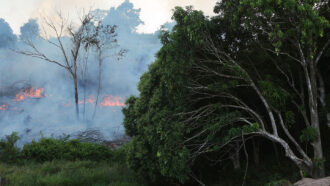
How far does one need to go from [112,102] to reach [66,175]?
8813mm

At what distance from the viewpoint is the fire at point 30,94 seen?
16.6m

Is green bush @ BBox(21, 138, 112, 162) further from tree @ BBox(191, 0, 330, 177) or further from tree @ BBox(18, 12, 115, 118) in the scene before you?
tree @ BBox(191, 0, 330, 177)

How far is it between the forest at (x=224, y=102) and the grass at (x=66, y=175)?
39 mm

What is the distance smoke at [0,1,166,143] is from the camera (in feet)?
53.5

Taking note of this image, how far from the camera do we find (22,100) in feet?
54.5

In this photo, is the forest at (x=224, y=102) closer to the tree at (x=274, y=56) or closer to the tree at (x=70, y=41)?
the tree at (x=274, y=56)

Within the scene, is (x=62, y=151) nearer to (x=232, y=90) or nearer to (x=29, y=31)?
(x=232, y=90)

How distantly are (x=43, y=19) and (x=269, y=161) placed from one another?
53.6ft

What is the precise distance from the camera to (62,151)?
13.0m

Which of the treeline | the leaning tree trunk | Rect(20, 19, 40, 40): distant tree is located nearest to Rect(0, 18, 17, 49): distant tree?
Rect(20, 19, 40, 40): distant tree

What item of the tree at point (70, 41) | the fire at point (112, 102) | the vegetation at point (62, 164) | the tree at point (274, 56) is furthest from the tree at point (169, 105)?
the tree at point (70, 41)

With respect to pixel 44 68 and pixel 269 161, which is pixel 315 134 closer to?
pixel 269 161

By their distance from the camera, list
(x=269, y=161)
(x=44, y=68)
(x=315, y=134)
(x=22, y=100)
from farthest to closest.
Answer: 1. (x=44, y=68)
2. (x=22, y=100)
3. (x=269, y=161)
4. (x=315, y=134)

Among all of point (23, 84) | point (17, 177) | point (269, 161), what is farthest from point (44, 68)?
point (269, 161)
